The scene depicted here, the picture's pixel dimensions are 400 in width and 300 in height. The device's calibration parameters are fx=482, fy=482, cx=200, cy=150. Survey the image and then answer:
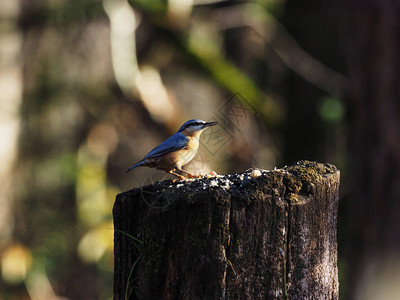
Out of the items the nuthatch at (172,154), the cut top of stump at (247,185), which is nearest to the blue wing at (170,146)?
the nuthatch at (172,154)

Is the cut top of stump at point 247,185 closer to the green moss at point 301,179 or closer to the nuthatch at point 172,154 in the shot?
the green moss at point 301,179

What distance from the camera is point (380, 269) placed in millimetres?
5133

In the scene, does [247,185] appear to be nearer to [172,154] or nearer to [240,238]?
[240,238]

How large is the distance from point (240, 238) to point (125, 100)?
697 cm

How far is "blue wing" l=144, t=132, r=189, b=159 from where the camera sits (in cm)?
329

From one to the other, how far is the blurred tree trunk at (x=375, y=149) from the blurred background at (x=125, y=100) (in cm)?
8

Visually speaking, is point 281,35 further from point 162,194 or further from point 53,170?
point 162,194

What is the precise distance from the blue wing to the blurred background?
2.69m

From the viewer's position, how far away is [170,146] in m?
3.35

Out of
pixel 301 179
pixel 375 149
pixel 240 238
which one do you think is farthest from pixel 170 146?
pixel 375 149

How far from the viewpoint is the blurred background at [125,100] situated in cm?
771

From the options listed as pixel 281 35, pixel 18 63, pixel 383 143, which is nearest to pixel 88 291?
pixel 18 63

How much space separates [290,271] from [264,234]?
19 cm

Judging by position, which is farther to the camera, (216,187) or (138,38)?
(138,38)
